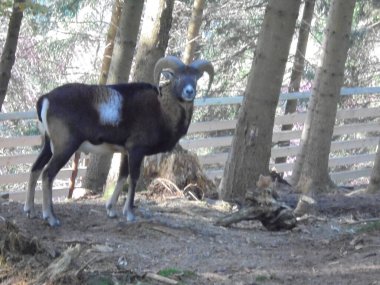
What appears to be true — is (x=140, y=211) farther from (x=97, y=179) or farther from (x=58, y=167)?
(x=97, y=179)

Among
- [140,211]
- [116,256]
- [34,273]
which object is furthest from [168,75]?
[34,273]

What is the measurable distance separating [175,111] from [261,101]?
73.2 inches

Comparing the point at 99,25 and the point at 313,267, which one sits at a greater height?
the point at 99,25

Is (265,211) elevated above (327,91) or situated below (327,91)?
below

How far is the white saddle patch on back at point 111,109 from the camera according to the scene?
31.3 ft

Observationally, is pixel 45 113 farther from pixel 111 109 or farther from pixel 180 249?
pixel 180 249

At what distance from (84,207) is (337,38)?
17.4 feet

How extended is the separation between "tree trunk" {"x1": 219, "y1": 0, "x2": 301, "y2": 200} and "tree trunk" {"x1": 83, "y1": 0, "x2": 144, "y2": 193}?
2.45 meters

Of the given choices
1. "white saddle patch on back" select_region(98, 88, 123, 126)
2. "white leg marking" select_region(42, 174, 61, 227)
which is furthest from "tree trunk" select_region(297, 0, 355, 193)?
"white leg marking" select_region(42, 174, 61, 227)

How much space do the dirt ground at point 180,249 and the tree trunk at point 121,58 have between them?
10.3ft

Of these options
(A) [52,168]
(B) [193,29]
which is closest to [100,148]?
(A) [52,168]

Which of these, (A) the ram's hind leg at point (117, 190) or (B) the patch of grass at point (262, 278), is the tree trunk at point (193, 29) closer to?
(A) the ram's hind leg at point (117, 190)

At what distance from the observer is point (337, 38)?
1384 centimetres

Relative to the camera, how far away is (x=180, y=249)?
27.5 feet
